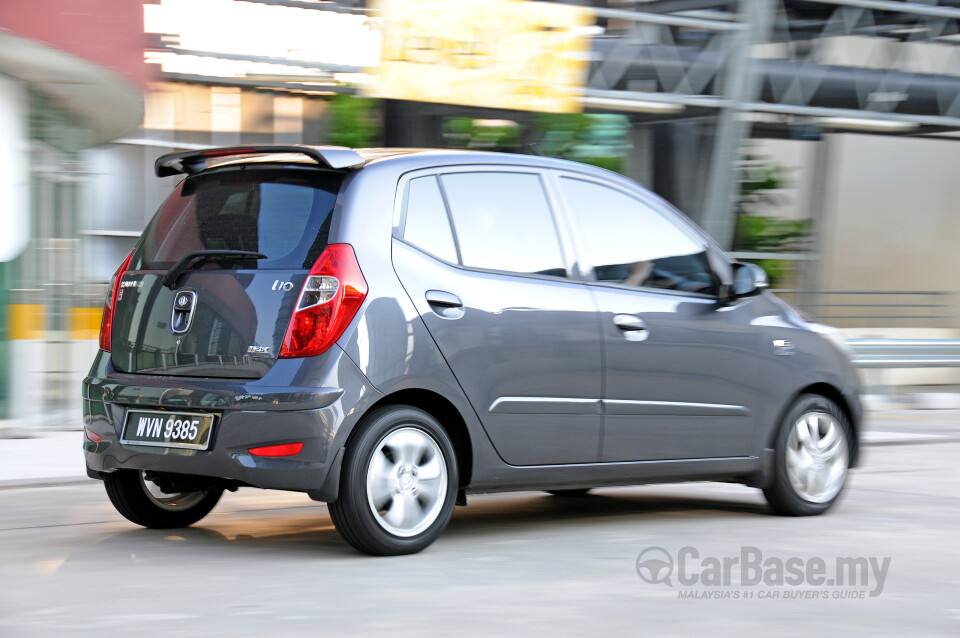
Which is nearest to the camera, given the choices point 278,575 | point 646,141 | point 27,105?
point 278,575

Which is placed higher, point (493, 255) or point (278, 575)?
point (493, 255)

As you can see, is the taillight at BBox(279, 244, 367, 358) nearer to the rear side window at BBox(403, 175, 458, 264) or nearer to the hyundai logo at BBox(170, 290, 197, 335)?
the rear side window at BBox(403, 175, 458, 264)

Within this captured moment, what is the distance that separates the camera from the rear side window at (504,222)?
5590 millimetres

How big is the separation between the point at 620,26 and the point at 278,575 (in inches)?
523

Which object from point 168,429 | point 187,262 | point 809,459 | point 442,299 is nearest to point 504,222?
point 442,299

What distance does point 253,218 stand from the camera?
537 cm

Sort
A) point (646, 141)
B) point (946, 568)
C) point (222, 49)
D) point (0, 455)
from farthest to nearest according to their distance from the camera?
point (646, 141), point (222, 49), point (0, 455), point (946, 568)

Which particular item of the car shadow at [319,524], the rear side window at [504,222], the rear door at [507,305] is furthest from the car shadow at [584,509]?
the rear side window at [504,222]

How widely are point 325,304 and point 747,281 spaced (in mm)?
2330

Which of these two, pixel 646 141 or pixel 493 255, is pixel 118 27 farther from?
pixel 646 141

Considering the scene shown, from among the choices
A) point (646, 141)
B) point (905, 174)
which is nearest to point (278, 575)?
point (646, 141)

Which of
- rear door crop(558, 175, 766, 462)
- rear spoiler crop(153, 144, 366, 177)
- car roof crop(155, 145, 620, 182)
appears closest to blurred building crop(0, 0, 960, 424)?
rear spoiler crop(153, 144, 366, 177)

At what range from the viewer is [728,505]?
727 cm

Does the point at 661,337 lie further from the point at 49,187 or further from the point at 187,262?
the point at 49,187
